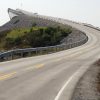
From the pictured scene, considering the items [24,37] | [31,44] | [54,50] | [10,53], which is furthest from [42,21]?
[10,53]

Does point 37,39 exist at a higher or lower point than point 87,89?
lower

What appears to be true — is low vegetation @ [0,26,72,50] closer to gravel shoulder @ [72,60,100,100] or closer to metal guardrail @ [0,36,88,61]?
metal guardrail @ [0,36,88,61]

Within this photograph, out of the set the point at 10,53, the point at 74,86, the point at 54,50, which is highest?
the point at 74,86

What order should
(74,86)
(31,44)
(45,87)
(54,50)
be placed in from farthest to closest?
(31,44), (54,50), (74,86), (45,87)

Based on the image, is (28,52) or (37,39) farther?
(37,39)

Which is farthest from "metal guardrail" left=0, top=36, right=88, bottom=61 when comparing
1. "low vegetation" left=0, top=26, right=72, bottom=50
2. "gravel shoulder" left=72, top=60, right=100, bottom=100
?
"low vegetation" left=0, top=26, right=72, bottom=50

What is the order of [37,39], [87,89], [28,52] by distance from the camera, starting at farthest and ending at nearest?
1. [37,39]
2. [28,52]
3. [87,89]

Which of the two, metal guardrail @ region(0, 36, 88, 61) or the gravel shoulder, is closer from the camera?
the gravel shoulder

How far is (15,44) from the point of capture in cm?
9144

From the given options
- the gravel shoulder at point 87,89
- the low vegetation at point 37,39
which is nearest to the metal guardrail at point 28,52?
the gravel shoulder at point 87,89

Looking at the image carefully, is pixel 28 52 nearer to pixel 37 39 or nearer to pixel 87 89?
pixel 87 89

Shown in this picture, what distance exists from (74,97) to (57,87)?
7.92 ft

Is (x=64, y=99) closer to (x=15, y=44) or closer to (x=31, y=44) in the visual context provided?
(x=31, y=44)

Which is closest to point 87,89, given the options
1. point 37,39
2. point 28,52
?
point 28,52
